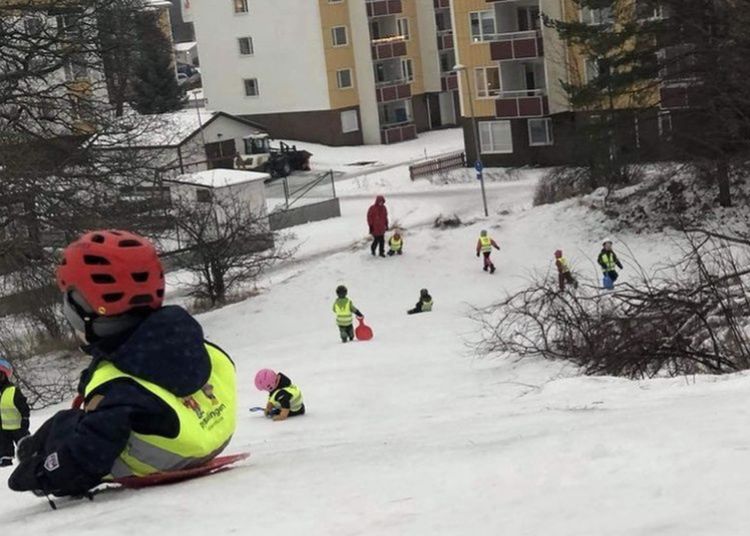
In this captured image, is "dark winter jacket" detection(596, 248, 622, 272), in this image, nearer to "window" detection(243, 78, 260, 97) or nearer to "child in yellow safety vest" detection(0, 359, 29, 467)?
"child in yellow safety vest" detection(0, 359, 29, 467)

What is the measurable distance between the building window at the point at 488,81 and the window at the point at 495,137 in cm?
132

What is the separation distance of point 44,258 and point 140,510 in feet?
63.5

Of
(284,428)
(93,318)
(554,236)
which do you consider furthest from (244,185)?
(93,318)

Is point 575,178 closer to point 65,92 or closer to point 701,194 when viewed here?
point 701,194

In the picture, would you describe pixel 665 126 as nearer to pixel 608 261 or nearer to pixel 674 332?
pixel 608 261

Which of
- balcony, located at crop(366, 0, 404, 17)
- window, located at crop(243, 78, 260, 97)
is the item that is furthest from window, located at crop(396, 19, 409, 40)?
window, located at crop(243, 78, 260, 97)

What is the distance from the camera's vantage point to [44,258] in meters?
23.1

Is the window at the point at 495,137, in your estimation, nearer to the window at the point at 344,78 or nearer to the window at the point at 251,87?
the window at the point at 344,78

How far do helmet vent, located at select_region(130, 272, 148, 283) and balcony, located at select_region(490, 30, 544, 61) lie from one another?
46.5 m

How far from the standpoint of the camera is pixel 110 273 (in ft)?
16.5

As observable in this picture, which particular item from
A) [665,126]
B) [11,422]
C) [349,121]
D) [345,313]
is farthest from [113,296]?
[349,121]

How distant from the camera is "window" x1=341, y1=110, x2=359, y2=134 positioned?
63.2m

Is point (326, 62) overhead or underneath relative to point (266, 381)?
overhead

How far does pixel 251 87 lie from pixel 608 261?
1681 inches
